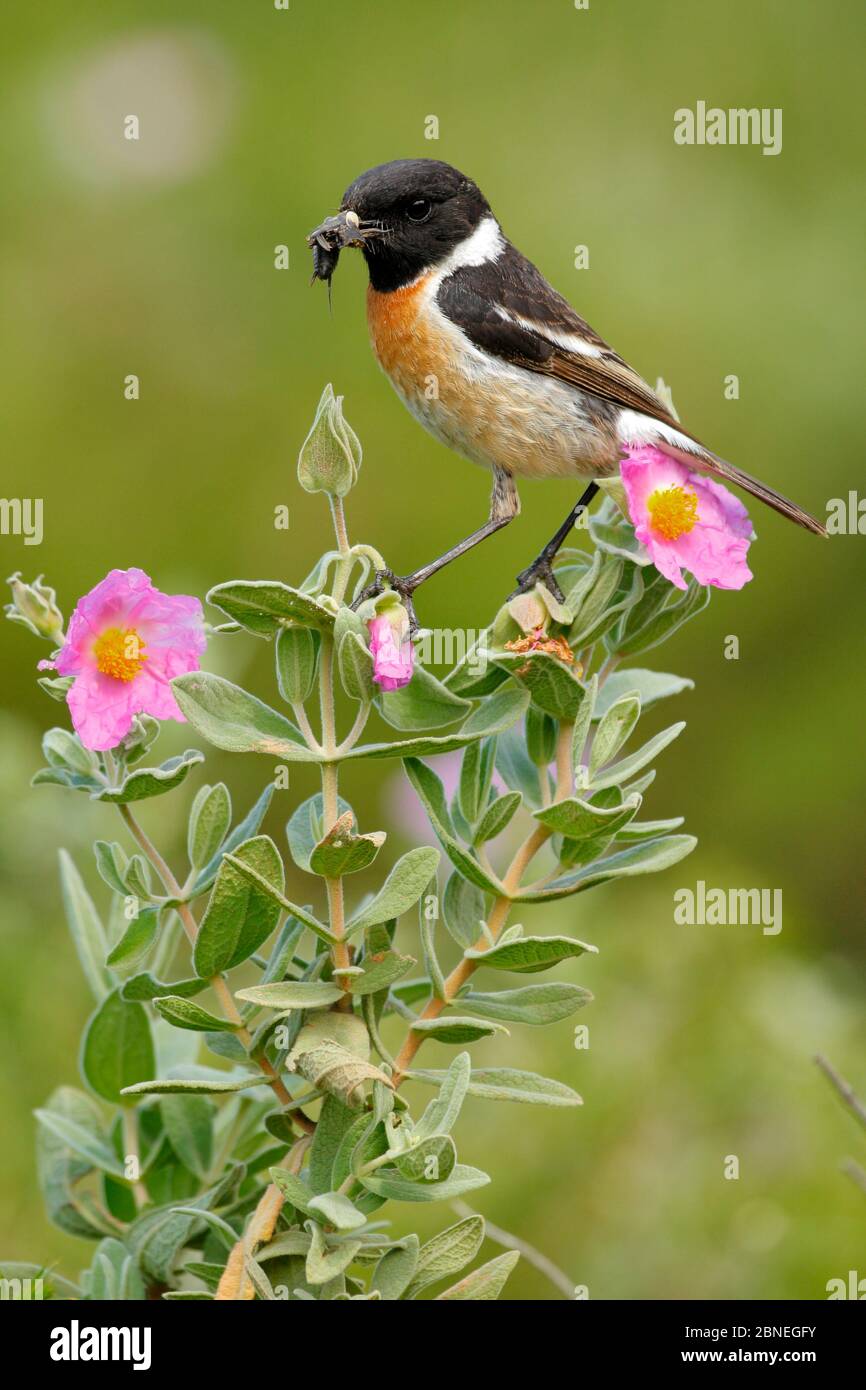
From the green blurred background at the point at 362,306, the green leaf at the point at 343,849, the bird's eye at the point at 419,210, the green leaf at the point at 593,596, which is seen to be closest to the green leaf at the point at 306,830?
the green leaf at the point at 343,849

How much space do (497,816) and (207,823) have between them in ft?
0.72

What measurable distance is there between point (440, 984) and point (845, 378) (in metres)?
3.22

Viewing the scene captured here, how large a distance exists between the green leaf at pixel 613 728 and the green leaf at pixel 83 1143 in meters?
0.55

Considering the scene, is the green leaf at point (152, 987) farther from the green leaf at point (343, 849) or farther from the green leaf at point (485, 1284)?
the green leaf at point (485, 1284)

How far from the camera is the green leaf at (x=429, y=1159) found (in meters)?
1.02

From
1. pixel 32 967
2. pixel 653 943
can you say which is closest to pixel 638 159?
pixel 653 943

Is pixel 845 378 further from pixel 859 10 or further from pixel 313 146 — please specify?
pixel 313 146

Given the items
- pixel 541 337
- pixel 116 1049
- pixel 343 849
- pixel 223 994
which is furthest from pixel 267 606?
pixel 541 337

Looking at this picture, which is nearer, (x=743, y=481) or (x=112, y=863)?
(x=112, y=863)

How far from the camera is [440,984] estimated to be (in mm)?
1160

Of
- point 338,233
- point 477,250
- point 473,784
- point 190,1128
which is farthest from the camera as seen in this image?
point 477,250

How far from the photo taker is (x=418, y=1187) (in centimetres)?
108

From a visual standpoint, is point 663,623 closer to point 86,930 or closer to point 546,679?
point 546,679

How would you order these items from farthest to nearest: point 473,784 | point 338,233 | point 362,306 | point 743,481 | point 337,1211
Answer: point 362,306 → point 743,481 → point 338,233 → point 473,784 → point 337,1211
